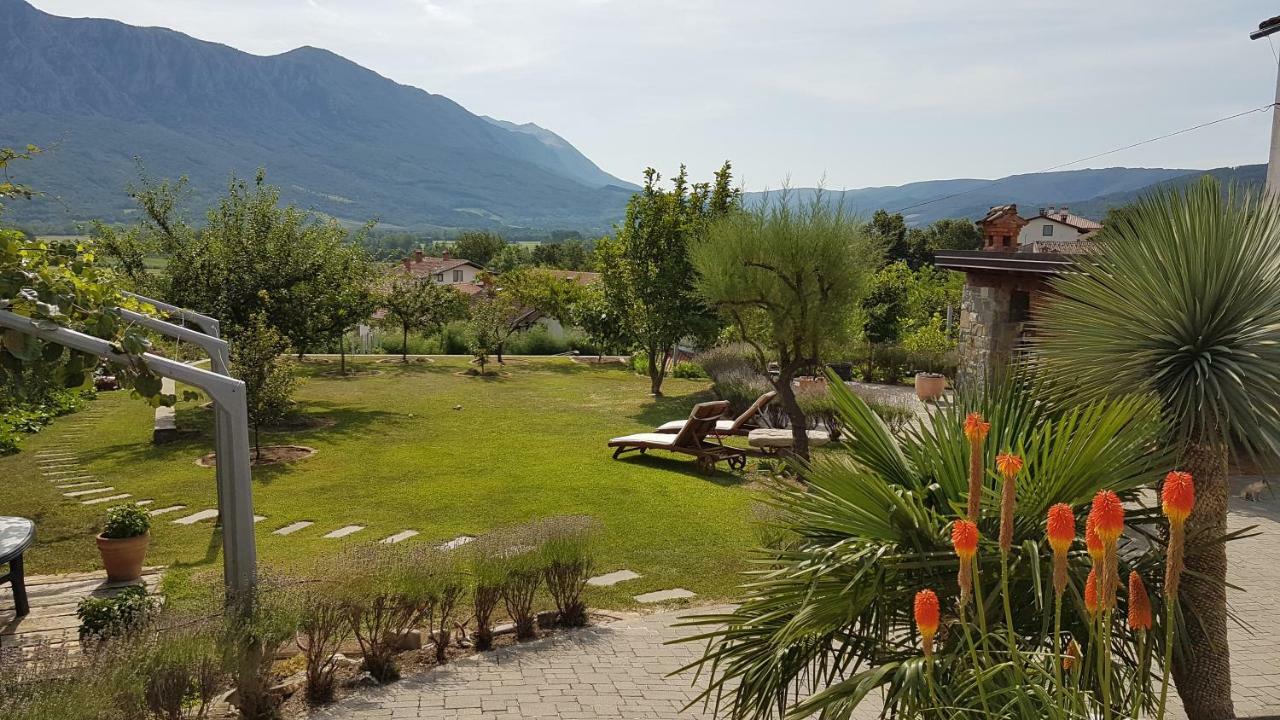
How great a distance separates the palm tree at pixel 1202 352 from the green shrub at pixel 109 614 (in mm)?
6065

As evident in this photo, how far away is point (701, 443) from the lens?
13312 millimetres

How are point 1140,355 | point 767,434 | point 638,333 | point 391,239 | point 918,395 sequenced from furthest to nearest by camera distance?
point 391,239 → point 638,333 → point 918,395 → point 767,434 → point 1140,355

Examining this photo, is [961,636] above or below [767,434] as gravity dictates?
above

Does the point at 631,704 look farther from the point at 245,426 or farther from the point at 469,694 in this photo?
the point at 245,426

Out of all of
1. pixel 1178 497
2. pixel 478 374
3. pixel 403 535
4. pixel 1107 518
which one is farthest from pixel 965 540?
pixel 478 374

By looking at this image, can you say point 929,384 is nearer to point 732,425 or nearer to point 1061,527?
point 732,425

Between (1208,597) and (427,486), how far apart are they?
9284 millimetres

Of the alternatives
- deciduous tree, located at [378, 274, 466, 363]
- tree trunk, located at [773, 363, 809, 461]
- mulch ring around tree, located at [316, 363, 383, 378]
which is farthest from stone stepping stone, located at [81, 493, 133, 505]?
deciduous tree, located at [378, 274, 466, 363]

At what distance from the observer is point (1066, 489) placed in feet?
11.3

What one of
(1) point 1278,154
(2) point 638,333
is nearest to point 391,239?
(2) point 638,333

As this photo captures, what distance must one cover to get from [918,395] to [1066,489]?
55.3 ft

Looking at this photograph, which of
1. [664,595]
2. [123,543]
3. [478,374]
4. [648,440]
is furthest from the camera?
[478,374]

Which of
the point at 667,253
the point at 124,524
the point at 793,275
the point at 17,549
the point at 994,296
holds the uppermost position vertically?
the point at 667,253

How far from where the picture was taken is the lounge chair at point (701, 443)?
42.9ft
